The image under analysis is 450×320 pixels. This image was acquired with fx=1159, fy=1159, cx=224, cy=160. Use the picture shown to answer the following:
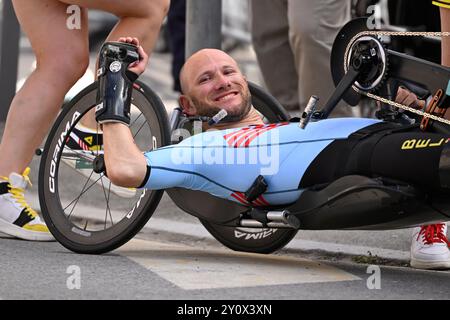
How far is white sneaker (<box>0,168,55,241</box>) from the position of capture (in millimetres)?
5027

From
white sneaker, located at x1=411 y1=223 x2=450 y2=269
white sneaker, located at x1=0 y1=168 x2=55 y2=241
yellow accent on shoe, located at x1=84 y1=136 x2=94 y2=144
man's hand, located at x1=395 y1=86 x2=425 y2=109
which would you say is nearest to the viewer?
man's hand, located at x1=395 y1=86 x2=425 y2=109

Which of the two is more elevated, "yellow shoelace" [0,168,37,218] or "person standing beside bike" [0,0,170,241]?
"person standing beside bike" [0,0,170,241]

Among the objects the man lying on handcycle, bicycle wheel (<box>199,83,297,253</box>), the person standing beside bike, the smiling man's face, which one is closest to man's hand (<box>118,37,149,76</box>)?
the man lying on handcycle

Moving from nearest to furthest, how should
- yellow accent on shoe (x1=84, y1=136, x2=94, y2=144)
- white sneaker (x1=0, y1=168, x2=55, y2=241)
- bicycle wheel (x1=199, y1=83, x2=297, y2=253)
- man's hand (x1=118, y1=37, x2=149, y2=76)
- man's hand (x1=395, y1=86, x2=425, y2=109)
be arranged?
1. man's hand (x1=395, y1=86, x2=425, y2=109)
2. man's hand (x1=118, y1=37, x2=149, y2=76)
3. bicycle wheel (x1=199, y1=83, x2=297, y2=253)
4. yellow accent on shoe (x1=84, y1=136, x2=94, y2=144)
5. white sneaker (x1=0, y1=168, x2=55, y2=241)

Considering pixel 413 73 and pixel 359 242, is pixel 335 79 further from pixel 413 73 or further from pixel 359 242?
pixel 359 242

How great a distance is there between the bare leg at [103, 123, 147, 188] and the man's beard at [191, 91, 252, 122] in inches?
17.9

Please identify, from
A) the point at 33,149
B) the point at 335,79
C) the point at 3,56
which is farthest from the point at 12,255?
the point at 3,56

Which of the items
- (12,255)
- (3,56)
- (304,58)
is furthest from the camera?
(3,56)

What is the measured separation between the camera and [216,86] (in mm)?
4656

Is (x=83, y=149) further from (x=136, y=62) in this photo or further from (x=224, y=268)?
(x=224, y=268)

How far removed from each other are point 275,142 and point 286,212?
0.28m

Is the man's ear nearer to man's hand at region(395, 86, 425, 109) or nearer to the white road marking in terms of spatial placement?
the white road marking

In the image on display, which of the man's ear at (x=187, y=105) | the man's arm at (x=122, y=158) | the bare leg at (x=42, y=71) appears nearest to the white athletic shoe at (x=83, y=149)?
the bare leg at (x=42, y=71)

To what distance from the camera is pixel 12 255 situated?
15.0 feet
